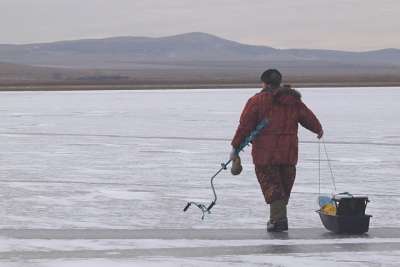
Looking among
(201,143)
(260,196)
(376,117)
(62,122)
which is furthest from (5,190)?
(376,117)

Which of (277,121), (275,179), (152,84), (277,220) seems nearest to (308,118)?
(277,121)

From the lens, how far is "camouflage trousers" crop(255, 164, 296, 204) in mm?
8469

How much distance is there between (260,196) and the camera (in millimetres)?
10727

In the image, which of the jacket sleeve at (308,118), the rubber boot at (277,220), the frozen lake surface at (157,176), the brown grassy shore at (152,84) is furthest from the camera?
the brown grassy shore at (152,84)

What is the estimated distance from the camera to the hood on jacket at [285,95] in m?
8.42

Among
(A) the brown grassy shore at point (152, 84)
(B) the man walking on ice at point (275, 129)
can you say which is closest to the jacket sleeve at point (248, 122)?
(B) the man walking on ice at point (275, 129)

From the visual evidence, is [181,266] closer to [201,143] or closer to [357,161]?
[357,161]

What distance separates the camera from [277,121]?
844 cm

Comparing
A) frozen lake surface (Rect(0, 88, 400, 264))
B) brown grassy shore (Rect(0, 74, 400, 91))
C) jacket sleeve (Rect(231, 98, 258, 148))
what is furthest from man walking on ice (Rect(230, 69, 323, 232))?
brown grassy shore (Rect(0, 74, 400, 91))

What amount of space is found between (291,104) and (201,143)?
992cm

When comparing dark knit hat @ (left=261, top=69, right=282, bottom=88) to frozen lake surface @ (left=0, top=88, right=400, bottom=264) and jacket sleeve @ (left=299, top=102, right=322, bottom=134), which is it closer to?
jacket sleeve @ (left=299, top=102, right=322, bottom=134)

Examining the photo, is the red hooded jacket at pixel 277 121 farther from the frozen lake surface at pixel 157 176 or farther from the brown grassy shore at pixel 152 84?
the brown grassy shore at pixel 152 84

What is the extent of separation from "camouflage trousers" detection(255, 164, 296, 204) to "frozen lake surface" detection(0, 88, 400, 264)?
411 mm

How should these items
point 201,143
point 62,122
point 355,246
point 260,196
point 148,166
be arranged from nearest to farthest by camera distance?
point 355,246 < point 260,196 < point 148,166 < point 201,143 < point 62,122
